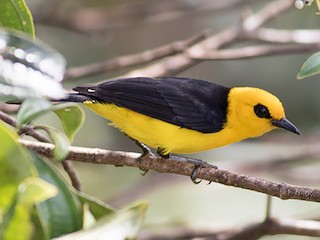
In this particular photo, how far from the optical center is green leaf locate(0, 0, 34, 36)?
216cm

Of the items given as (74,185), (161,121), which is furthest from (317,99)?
(74,185)

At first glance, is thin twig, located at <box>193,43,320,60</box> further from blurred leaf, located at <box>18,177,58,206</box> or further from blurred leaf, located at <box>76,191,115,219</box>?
blurred leaf, located at <box>18,177,58,206</box>

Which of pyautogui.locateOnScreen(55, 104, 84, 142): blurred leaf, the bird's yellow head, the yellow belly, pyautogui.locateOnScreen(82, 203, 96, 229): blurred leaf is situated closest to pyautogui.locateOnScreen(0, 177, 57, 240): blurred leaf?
pyautogui.locateOnScreen(82, 203, 96, 229): blurred leaf

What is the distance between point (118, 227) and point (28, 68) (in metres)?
0.51

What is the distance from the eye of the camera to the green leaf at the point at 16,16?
7.09 feet

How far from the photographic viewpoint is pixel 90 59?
17.3ft

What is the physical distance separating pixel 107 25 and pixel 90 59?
760 millimetres

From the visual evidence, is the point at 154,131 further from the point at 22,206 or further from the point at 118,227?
the point at 22,206

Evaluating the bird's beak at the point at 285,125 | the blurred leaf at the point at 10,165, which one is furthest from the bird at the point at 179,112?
the blurred leaf at the point at 10,165

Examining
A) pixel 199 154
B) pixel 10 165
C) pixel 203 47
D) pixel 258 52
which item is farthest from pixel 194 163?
pixel 199 154

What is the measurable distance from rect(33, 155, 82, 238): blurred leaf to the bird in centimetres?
47

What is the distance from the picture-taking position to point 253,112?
2.95 meters

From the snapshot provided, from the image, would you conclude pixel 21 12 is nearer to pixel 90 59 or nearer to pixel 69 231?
pixel 69 231

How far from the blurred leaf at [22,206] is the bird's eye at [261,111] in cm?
145
